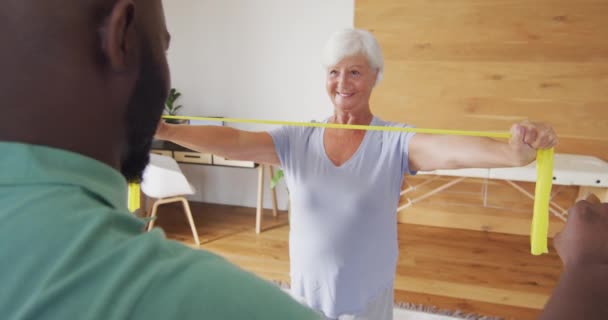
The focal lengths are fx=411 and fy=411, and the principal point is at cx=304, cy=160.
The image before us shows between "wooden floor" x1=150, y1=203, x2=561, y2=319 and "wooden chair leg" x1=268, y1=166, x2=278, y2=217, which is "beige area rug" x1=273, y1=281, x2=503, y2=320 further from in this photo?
"wooden chair leg" x1=268, y1=166, x2=278, y2=217

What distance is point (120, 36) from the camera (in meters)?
0.36

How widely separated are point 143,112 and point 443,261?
2.87 meters

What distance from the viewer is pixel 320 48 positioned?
3680 millimetres

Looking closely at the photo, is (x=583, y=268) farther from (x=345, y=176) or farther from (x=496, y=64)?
(x=496, y=64)

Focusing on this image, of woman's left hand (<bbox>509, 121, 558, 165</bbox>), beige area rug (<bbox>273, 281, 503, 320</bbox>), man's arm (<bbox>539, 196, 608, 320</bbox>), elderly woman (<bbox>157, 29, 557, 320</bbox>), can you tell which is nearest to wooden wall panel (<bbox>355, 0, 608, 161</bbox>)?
beige area rug (<bbox>273, 281, 503, 320</bbox>)

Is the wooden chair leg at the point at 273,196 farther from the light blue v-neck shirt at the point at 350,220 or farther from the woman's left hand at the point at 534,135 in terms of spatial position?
the woman's left hand at the point at 534,135

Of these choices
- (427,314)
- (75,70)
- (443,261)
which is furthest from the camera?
(443,261)

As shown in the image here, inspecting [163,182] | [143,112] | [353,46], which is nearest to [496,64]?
[353,46]

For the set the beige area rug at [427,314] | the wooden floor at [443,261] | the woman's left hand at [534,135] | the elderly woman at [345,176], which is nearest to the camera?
the woman's left hand at [534,135]

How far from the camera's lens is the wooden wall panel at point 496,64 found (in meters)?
3.10

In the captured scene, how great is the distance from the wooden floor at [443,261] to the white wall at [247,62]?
0.50 metres

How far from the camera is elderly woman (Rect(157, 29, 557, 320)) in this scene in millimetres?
1192

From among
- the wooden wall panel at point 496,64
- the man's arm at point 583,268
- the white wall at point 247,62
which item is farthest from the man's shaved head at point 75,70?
the white wall at point 247,62

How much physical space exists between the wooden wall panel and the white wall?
502 mm
